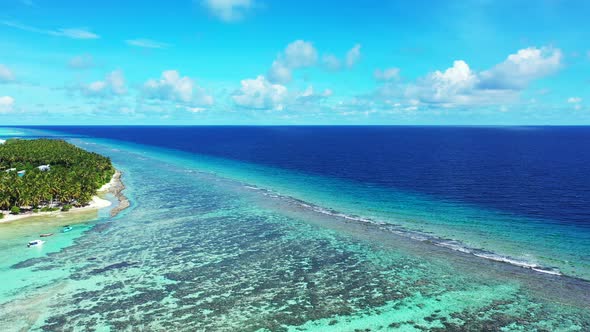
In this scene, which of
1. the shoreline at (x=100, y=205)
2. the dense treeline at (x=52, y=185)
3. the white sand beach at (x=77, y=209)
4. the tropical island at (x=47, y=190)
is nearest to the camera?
the white sand beach at (x=77, y=209)

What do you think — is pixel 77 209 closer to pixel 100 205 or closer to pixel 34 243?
pixel 100 205

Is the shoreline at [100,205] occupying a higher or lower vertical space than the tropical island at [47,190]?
lower

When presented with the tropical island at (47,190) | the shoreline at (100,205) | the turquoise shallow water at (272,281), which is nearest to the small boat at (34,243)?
the turquoise shallow water at (272,281)

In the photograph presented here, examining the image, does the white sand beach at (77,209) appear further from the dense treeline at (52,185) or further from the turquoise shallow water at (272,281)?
the turquoise shallow water at (272,281)

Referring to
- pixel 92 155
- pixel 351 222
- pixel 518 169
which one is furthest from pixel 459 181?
pixel 92 155

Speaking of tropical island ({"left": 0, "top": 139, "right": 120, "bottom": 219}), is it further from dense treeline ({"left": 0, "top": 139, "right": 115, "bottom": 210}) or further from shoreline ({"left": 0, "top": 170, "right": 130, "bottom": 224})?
shoreline ({"left": 0, "top": 170, "right": 130, "bottom": 224})

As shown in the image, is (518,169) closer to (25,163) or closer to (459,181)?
(459,181)

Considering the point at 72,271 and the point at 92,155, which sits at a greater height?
the point at 92,155

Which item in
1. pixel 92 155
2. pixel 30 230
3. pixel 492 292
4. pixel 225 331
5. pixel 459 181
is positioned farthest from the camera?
pixel 92 155
